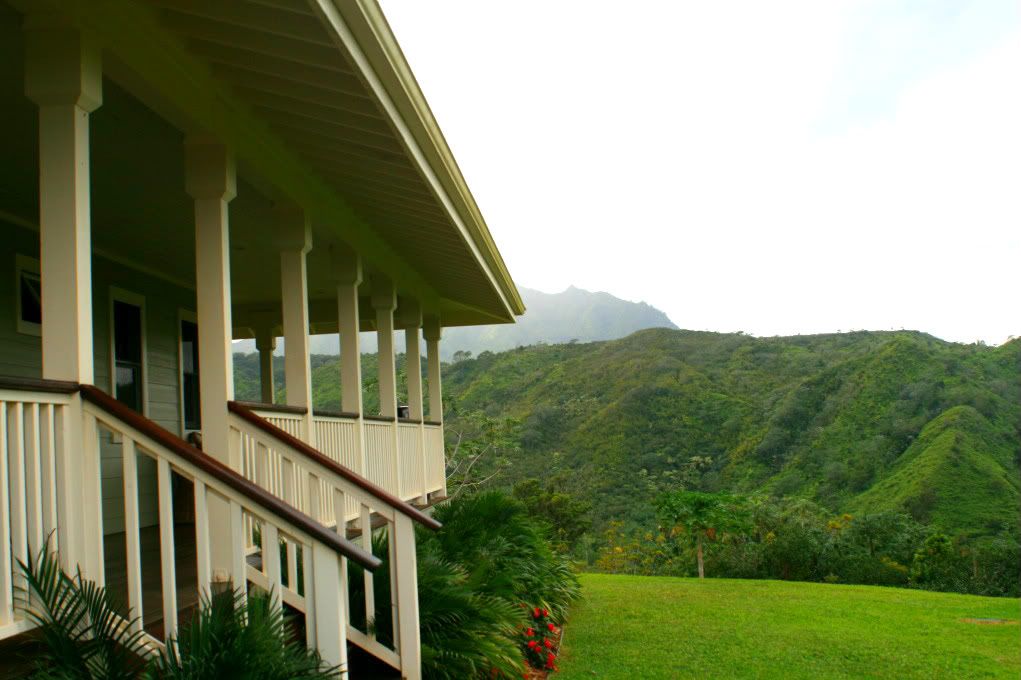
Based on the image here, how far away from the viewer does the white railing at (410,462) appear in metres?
9.99

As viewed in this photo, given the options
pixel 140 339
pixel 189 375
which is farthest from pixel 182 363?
pixel 140 339

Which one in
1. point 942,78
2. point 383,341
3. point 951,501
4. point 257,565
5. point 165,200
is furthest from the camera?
point 942,78

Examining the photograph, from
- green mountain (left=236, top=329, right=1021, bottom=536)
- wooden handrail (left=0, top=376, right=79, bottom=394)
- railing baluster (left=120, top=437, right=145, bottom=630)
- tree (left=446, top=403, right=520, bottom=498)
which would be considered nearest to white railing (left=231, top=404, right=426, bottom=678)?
railing baluster (left=120, top=437, right=145, bottom=630)

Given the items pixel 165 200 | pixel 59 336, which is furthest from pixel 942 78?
pixel 59 336

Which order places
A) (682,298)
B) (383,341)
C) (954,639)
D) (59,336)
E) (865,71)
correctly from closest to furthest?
(59,336)
(954,639)
(383,341)
(865,71)
(682,298)

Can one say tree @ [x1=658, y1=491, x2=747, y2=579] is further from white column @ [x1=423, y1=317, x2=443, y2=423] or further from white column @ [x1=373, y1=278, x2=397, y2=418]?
white column @ [x1=373, y1=278, x2=397, y2=418]

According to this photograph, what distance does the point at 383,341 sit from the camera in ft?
32.2

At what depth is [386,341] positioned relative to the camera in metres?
9.80

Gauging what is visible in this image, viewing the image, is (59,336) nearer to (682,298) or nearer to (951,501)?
(951,501)

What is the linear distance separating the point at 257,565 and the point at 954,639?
6.95 metres

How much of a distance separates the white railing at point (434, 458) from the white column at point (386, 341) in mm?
1866

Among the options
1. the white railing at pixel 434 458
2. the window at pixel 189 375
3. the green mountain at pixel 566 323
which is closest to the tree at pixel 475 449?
the white railing at pixel 434 458

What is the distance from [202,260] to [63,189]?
141 cm

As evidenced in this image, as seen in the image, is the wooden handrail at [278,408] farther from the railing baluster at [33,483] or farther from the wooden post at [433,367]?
the wooden post at [433,367]
